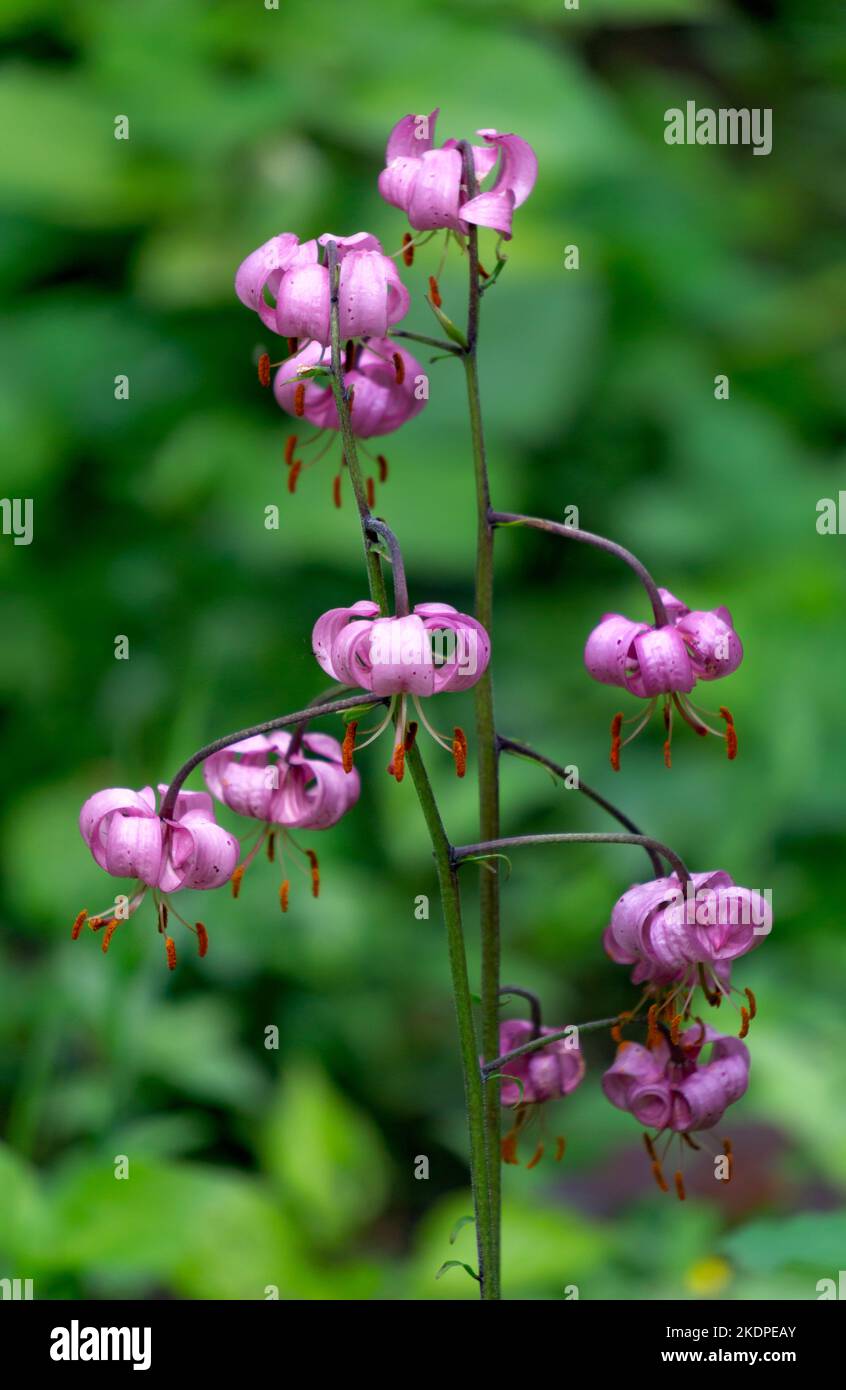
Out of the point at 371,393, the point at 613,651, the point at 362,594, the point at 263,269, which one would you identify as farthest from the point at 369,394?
the point at 362,594

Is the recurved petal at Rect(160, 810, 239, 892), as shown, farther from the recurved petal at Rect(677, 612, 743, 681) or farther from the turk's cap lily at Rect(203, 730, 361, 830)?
the recurved petal at Rect(677, 612, 743, 681)

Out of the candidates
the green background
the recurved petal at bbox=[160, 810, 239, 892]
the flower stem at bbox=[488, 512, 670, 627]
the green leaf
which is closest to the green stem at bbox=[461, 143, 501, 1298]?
the flower stem at bbox=[488, 512, 670, 627]

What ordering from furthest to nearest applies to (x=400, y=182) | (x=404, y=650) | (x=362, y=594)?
(x=362, y=594)
(x=400, y=182)
(x=404, y=650)

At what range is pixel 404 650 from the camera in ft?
2.24

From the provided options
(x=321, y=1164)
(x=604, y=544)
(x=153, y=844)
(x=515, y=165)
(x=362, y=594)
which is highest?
(x=362, y=594)

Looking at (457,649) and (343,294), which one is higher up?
(343,294)

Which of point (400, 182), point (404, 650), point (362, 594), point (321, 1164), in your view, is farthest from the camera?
point (362, 594)

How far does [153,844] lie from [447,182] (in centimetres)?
37

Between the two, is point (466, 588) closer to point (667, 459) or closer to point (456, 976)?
point (667, 459)

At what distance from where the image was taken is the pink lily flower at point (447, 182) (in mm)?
775

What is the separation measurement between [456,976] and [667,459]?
2562 mm

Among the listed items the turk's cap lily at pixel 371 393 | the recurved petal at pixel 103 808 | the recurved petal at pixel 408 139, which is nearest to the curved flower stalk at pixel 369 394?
the turk's cap lily at pixel 371 393

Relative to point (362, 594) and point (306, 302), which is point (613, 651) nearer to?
point (306, 302)

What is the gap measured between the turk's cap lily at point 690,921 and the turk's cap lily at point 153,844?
0.21 meters
